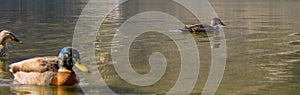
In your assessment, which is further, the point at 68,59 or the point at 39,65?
the point at 39,65

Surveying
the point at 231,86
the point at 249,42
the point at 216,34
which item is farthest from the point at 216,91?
the point at 216,34

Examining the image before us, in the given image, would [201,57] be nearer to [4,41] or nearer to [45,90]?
[4,41]

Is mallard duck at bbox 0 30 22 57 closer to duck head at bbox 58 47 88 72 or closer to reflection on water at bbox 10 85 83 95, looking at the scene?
reflection on water at bbox 10 85 83 95

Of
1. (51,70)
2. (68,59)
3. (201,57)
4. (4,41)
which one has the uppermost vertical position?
(68,59)

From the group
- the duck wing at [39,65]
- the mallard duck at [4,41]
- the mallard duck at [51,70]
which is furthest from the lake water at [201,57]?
the duck wing at [39,65]

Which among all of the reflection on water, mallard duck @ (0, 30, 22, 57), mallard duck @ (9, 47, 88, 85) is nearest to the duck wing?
mallard duck @ (9, 47, 88, 85)

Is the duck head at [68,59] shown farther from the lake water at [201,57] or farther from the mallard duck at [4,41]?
the mallard duck at [4,41]

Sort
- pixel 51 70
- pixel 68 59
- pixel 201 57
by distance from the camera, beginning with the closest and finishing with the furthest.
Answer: pixel 68 59 < pixel 51 70 < pixel 201 57

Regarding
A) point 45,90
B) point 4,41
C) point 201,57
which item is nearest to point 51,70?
point 45,90
